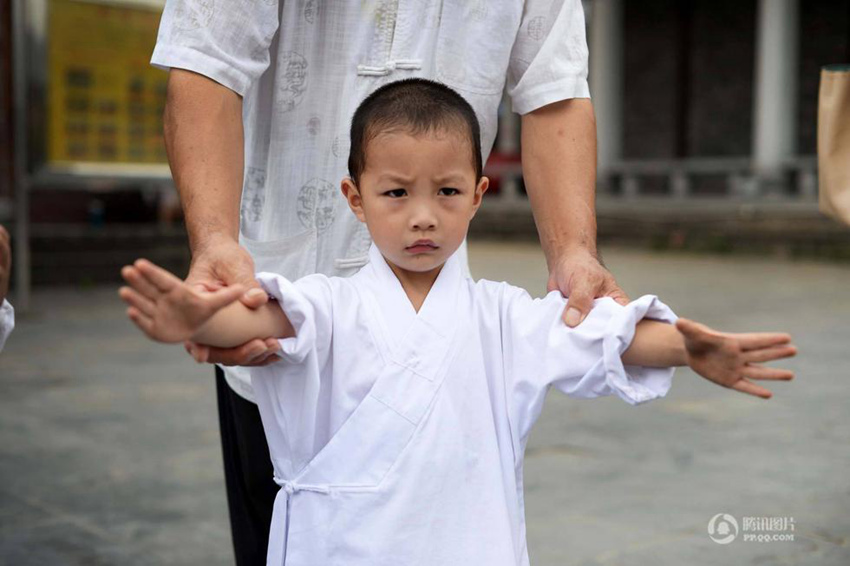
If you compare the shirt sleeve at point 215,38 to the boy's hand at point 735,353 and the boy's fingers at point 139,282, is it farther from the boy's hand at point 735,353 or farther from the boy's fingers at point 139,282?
the boy's hand at point 735,353

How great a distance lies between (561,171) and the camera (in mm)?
1858

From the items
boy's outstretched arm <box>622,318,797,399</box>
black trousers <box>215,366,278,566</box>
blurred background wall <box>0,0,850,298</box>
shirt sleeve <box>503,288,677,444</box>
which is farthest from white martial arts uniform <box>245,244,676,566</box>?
blurred background wall <box>0,0,850,298</box>

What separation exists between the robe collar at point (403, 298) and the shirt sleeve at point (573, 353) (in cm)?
10

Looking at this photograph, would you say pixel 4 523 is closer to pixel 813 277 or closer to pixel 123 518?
pixel 123 518

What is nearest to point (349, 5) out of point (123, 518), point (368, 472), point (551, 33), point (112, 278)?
point (551, 33)

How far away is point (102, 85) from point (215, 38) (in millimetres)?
6584

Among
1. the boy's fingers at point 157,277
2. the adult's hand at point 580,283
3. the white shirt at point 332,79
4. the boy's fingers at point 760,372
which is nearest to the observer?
the boy's fingers at point 157,277

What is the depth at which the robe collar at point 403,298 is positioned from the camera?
161cm

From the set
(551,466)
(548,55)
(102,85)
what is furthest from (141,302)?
(102,85)

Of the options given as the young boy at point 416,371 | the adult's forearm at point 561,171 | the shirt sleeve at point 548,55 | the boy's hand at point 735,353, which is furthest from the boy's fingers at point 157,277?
the shirt sleeve at point 548,55

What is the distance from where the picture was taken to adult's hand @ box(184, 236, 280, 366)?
55.5 inches

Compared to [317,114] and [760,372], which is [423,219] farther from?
[760,372]

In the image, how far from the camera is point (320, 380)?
157 cm
